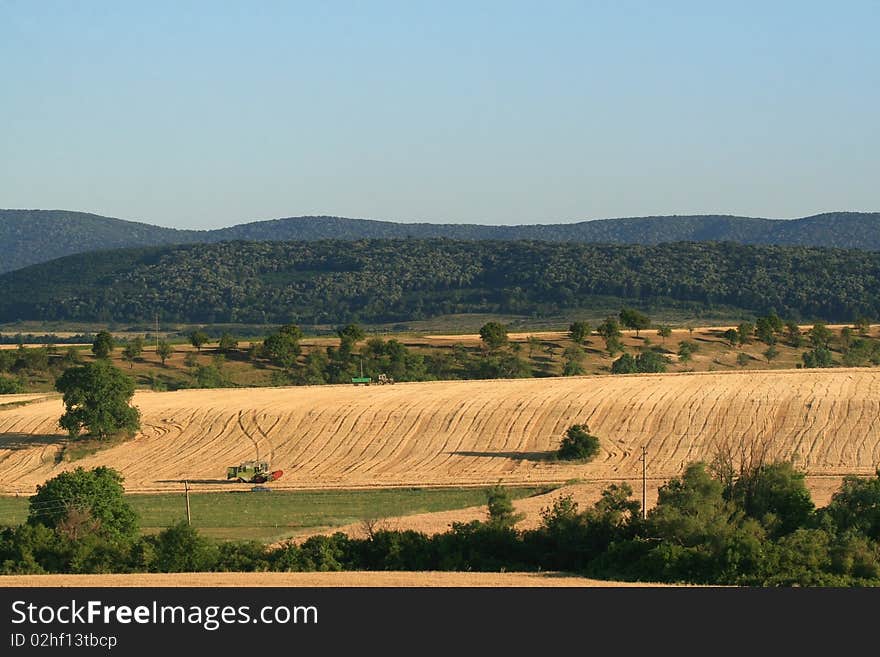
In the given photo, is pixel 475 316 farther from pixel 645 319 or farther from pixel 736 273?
pixel 645 319

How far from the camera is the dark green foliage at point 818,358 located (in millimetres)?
89125

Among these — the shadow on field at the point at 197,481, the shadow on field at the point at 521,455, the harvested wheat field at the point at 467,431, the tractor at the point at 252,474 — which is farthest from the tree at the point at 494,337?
the shadow on field at the point at 197,481

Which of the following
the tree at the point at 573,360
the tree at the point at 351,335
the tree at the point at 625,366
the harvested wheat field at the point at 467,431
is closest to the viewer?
the harvested wheat field at the point at 467,431

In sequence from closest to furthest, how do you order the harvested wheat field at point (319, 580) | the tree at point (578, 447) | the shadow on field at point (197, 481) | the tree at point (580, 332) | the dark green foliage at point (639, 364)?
the harvested wheat field at point (319, 580)
the shadow on field at point (197, 481)
the tree at point (578, 447)
the dark green foliage at point (639, 364)
the tree at point (580, 332)

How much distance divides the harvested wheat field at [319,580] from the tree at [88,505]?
687 cm

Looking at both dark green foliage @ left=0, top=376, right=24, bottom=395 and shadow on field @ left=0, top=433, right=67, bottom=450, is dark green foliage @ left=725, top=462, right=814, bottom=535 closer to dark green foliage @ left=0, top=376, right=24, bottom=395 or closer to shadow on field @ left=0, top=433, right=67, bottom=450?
shadow on field @ left=0, top=433, right=67, bottom=450

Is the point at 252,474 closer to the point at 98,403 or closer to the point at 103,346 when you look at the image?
the point at 98,403

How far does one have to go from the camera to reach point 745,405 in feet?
209

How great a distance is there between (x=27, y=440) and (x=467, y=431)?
64.7 ft

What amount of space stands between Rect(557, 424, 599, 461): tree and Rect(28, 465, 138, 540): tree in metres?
22.3

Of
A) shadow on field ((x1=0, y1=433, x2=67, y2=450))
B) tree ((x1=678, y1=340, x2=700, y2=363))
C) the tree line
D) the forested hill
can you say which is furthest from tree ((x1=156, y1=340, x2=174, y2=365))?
the forested hill

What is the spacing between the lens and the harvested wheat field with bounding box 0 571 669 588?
25000mm

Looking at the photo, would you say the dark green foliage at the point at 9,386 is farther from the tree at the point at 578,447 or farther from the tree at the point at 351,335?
the tree at the point at 578,447

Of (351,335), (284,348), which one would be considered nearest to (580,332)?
→ (351,335)
